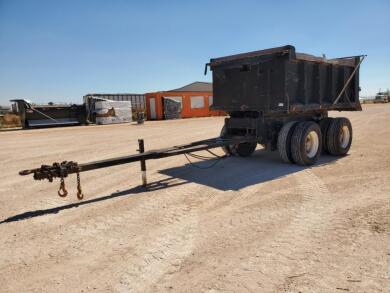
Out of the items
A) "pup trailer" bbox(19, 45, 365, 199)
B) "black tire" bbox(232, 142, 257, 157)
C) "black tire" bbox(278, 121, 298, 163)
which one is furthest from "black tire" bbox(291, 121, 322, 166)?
"black tire" bbox(232, 142, 257, 157)

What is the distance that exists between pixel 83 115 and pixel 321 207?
2447cm

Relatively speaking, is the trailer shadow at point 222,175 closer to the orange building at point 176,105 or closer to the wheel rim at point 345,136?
the wheel rim at point 345,136

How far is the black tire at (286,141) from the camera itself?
7484mm

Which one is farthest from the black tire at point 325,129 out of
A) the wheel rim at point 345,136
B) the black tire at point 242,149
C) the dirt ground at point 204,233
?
the black tire at point 242,149

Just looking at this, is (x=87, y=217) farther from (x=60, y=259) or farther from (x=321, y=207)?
(x=321, y=207)

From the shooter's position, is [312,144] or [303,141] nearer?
[303,141]

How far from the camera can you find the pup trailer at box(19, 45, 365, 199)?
290 inches

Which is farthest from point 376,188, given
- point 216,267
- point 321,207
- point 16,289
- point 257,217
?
point 16,289

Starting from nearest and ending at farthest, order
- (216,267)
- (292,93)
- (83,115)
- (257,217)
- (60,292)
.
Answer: (60,292) → (216,267) → (257,217) → (292,93) → (83,115)

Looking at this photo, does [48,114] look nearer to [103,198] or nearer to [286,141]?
[103,198]

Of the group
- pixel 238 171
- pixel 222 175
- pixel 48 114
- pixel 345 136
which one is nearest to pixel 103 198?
pixel 222 175

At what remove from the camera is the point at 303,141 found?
24.3 feet

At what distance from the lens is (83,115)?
26.1 m

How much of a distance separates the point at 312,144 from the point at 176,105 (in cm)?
2387
